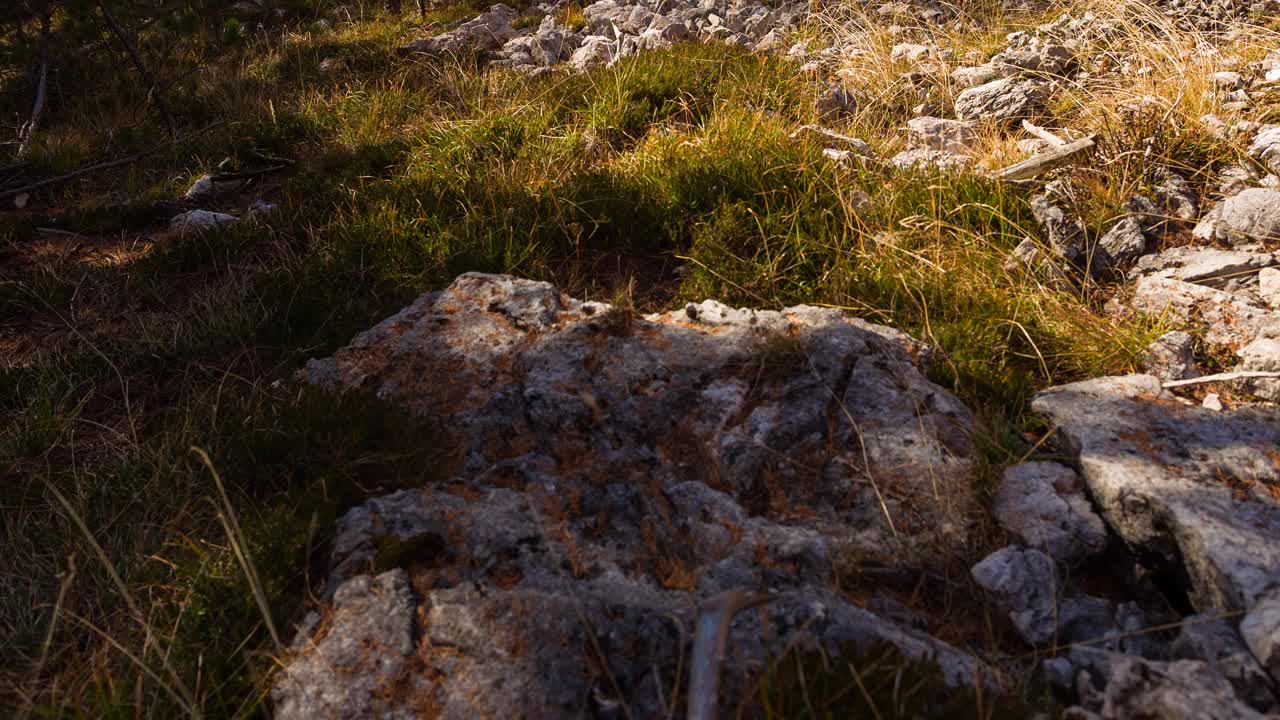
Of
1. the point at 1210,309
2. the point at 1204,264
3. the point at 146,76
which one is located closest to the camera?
the point at 1210,309

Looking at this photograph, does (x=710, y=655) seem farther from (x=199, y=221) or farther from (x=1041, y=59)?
(x=1041, y=59)

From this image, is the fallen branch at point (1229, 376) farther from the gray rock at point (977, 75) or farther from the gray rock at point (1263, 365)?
the gray rock at point (977, 75)

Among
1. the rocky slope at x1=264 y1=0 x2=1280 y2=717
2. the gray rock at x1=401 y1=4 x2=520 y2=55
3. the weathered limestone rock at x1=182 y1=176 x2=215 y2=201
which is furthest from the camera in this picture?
the gray rock at x1=401 y1=4 x2=520 y2=55

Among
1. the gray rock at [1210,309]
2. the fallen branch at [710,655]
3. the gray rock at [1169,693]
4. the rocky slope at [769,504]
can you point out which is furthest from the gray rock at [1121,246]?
the fallen branch at [710,655]

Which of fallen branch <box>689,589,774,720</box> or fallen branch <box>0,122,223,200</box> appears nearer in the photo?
fallen branch <box>689,589,774,720</box>

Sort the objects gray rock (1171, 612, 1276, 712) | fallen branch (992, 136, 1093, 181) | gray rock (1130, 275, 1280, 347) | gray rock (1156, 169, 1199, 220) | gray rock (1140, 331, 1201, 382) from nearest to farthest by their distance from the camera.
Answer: gray rock (1171, 612, 1276, 712)
gray rock (1140, 331, 1201, 382)
gray rock (1130, 275, 1280, 347)
gray rock (1156, 169, 1199, 220)
fallen branch (992, 136, 1093, 181)

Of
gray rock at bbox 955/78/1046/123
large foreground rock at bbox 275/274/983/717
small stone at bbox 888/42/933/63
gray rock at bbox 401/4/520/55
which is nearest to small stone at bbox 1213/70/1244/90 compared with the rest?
gray rock at bbox 955/78/1046/123

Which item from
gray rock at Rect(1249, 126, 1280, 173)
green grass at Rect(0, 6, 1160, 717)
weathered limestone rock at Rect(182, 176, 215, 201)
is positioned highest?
gray rock at Rect(1249, 126, 1280, 173)

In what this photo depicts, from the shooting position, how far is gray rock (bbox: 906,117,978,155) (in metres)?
4.88

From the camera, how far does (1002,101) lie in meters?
5.12

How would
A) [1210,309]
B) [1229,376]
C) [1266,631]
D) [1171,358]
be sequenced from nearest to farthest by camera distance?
[1266,631], [1229,376], [1171,358], [1210,309]

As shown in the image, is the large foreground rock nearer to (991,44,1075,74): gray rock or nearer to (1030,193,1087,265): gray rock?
(1030,193,1087,265): gray rock

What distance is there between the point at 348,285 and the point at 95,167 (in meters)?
3.44

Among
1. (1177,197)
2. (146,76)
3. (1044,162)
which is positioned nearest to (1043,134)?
(1044,162)
